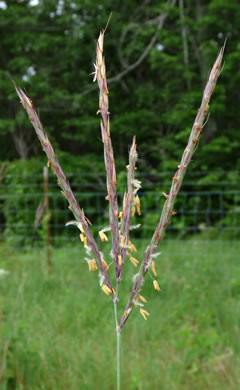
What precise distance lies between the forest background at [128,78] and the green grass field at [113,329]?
303 centimetres

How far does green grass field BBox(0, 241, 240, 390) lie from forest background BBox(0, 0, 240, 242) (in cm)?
303

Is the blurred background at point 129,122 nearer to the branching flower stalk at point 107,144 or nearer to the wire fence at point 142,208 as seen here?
the wire fence at point 142,208

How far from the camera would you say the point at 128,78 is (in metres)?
8.88

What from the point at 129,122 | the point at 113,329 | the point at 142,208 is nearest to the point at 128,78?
the point at 129,122

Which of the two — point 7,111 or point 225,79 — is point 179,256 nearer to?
point 225,79

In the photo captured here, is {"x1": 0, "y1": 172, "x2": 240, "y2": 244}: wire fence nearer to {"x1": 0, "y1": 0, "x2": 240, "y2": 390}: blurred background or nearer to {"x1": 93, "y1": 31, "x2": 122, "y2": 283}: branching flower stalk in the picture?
{"x1": 0, "y1": 0, "x2": 240, "y2": 390}: blurred background

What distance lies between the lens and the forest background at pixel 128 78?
25.0 ft

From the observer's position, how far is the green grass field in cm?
227

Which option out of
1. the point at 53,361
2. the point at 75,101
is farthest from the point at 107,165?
the point at 75,101

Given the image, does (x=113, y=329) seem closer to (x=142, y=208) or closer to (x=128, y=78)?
(x=142, y=208)

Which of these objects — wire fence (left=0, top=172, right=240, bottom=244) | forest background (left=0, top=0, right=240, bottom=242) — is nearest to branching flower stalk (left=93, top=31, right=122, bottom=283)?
wire fence (left=0, top=172, right=240, bottom=244)

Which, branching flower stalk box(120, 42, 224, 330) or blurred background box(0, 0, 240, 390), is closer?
branching flower stalk box(120, 42, 224, 330)

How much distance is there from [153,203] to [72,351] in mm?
5072

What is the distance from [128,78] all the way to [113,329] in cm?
678
